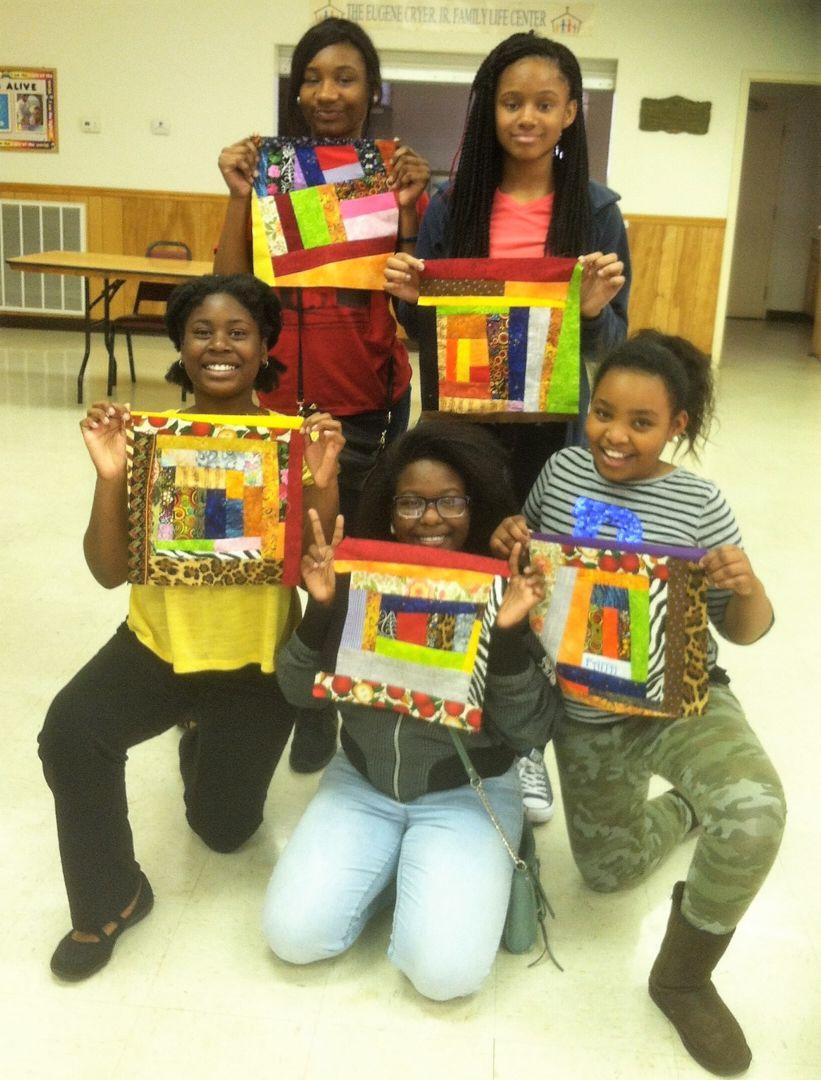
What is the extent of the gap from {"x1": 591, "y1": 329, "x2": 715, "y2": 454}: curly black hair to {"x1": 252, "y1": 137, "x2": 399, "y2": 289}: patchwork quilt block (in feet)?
1.93

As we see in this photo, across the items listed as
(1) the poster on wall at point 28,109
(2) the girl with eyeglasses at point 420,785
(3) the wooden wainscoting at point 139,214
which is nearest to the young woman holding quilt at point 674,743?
(2) the girl with eyeglasses at point 420,785

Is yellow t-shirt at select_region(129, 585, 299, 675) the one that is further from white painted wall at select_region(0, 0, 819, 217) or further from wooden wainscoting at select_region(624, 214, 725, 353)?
white painted wall at select_region(0, 0, 819, 217)

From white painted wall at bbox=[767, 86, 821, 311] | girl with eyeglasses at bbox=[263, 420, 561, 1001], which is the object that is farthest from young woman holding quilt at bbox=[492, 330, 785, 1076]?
white painted wall at bbox=[767, 86, 821, 311]

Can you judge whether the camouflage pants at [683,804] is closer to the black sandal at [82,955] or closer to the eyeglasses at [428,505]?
the eyeglasses at [428,505]

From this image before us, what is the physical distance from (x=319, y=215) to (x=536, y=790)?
1252 millimetres

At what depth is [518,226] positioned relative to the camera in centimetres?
196

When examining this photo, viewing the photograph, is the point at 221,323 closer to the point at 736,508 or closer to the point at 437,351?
the point at 437,351

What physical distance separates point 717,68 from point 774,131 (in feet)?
12.3

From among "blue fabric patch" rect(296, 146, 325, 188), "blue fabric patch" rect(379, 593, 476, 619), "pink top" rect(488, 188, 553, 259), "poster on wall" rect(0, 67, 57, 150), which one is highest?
"poster on wall" rect(0, 67, 57, 150)

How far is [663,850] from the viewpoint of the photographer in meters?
1.94

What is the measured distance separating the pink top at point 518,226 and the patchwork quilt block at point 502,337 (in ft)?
0.24

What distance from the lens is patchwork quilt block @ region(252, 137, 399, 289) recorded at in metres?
2.10

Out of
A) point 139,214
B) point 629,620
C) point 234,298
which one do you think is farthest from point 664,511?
point 139,214

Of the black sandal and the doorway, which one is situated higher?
the doorway
